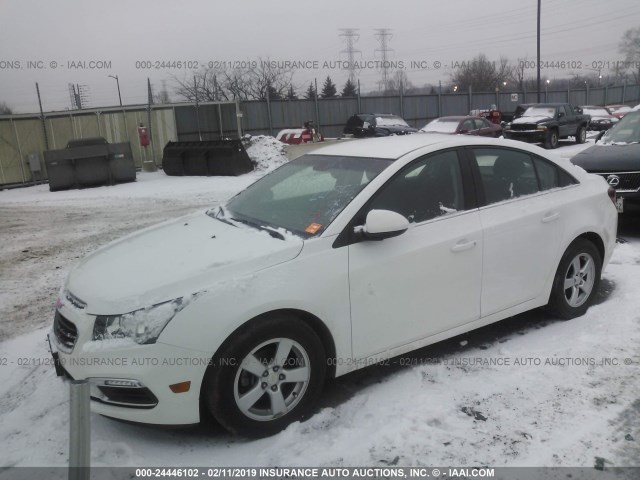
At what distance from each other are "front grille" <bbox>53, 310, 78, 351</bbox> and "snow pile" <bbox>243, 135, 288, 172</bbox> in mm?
14037

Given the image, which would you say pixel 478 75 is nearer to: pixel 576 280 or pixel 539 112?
pixel 539 112

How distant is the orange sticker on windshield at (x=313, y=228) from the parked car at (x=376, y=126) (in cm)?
1757

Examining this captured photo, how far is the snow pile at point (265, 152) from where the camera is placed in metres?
17.4

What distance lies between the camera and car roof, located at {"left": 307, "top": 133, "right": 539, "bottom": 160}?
384 cm

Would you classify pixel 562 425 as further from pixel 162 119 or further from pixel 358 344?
pixel 162 119

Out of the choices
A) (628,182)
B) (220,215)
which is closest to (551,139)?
(628,182)

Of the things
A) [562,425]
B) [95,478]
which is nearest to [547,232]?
[562,425]

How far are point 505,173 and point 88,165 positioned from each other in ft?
46.8

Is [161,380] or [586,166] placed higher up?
[586,166]

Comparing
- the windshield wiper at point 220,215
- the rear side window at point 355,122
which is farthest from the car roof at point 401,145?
the rear side window at point 355,122

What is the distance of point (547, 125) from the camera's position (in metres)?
20.2

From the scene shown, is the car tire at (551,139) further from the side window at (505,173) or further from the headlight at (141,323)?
the headlight at (141,323)

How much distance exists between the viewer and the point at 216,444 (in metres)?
3.01

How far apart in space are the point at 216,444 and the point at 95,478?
63 centimetres
